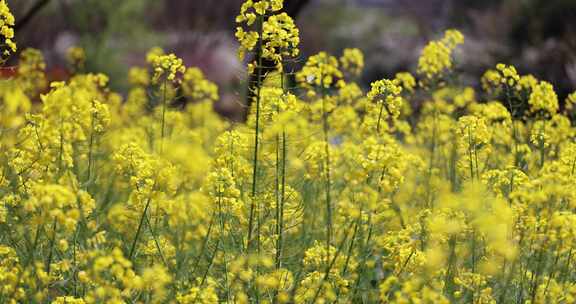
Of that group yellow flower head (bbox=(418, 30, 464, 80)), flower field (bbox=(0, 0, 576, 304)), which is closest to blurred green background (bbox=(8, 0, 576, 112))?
yellow flower head (bbox=(418, 30, 464, 80))

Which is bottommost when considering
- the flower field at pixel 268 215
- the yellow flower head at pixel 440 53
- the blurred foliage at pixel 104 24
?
the flower field at pixel 268 215

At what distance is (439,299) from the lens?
3385mm

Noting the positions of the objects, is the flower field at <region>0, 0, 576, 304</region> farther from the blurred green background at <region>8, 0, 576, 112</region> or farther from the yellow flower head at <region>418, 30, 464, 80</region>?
the blurred green background at <region>8, 0, 576, 112</region>

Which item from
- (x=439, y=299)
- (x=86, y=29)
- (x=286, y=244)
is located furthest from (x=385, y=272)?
(x=86, y=29)

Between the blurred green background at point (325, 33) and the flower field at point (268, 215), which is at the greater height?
the blurred green background at point (325, 33)

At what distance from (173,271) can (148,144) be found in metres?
2.05

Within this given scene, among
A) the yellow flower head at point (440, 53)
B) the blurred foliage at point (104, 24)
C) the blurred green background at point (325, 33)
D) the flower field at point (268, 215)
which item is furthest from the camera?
the blurred foliage at point (104, 24)

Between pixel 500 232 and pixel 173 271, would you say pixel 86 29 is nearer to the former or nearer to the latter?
pixel 173 271

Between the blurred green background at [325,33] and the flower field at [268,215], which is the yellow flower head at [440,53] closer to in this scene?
the flower field at [268,215]

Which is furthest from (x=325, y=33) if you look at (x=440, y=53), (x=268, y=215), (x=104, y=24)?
(x=268, y=215)

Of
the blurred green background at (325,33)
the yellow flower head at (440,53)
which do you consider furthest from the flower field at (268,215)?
the blurred green background at (325,33)

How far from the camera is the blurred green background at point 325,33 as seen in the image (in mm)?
15531

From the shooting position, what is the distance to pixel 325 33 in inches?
1054

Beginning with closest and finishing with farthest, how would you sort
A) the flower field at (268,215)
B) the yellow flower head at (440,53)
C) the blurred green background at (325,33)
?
the flower field at (268,215)
the yellow flower head at (440,53)
the blurred green background at (325,33)
